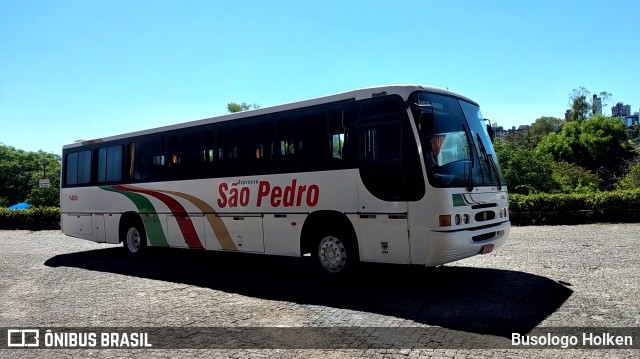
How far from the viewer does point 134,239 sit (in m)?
13.0

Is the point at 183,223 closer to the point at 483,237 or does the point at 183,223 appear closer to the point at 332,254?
the point at 332,254

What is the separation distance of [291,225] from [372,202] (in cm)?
200

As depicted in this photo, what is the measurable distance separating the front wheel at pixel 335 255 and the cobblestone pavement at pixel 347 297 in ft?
1.04

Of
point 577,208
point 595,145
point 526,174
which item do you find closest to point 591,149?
point 595,145

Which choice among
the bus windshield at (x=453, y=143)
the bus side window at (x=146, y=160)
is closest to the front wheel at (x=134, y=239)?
the bus side window at (x=146, y=160)

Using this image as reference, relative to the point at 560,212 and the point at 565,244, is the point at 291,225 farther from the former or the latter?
the point at 560,212

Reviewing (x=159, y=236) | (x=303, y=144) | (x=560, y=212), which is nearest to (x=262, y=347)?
(x=303, y=144)

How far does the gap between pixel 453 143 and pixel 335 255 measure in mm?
2888

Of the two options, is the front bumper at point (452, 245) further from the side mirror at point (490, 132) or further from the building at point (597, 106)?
the building at point (597, 106)

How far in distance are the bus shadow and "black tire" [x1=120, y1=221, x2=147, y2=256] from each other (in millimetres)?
956

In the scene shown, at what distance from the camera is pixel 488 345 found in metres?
4.90

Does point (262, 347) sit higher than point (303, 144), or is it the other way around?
point (303, 144)

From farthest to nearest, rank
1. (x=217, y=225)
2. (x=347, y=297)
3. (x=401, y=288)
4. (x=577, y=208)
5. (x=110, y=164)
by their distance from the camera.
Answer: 1. (x=577, y=208)
2. (x=110, y=164)
3. (x=217, y=225)
4. (x=401, y=288)
5. (x=347, y=297)

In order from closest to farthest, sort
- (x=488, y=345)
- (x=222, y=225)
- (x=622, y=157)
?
(x=488, y=345) → (x=222, y=225) → (x=622, y=157)
